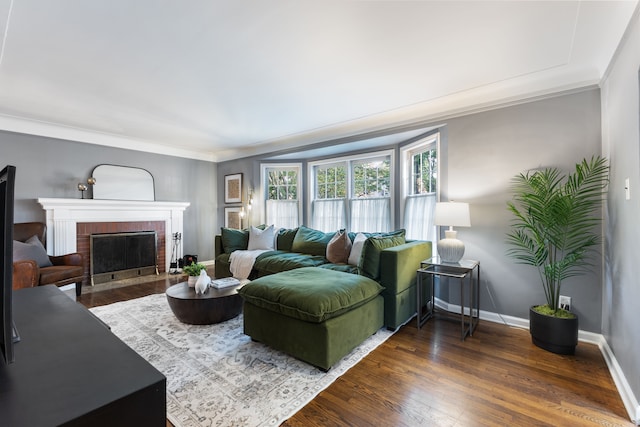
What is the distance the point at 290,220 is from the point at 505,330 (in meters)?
3.72

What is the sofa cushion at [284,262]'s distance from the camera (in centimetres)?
361

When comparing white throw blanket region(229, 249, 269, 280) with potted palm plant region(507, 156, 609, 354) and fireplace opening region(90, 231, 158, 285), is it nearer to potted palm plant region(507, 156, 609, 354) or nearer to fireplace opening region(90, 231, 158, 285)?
fireplace opening region(90, 231, 158, 285)

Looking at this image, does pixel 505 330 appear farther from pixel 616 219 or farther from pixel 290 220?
pixel 290 220

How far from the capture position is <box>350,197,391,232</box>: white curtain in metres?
4.30

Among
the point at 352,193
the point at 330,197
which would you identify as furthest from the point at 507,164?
the point at 330,197

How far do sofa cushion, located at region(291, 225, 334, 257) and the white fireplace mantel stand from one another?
2.56 m

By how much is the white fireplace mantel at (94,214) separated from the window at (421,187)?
412cm

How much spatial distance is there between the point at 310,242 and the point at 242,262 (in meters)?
1.02

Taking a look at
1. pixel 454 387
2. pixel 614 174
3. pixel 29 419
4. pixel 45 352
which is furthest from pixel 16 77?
pixel 614 174

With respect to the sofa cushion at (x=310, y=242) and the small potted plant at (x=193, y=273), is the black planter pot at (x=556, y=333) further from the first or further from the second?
the small potted plant at (x=193, y=273)

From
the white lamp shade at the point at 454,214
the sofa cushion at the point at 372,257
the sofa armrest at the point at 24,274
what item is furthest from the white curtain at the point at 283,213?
the sofa armrest at the point at 24,274

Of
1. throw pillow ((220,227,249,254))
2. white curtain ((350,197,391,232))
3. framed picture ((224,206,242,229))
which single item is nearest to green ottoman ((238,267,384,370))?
white curtain ((350,197,391,232))

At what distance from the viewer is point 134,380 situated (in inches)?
25.8

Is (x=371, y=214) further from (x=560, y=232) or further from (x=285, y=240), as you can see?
(x=560, y=232)
